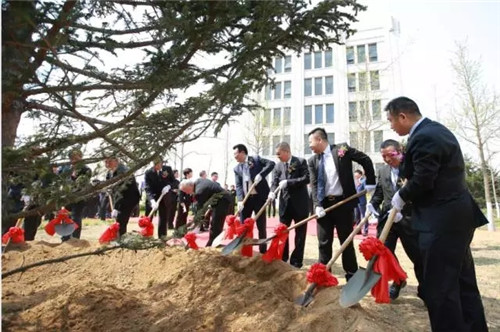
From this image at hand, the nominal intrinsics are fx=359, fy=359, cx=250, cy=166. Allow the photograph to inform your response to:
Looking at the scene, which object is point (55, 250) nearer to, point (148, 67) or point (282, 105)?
point (148, 67)

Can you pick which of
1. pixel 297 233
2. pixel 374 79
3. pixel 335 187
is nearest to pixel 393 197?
pixel 335 187

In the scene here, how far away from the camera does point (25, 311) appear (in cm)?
301

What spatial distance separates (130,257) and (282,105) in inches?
1236

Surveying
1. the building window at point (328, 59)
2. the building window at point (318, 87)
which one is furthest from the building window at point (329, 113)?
the building window at point (328, 59)

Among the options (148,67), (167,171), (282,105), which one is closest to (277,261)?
(148,67)

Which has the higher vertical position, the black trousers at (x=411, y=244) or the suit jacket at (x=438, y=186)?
the suit jacket at (x=438, y=186)

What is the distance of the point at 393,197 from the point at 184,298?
6.91ft

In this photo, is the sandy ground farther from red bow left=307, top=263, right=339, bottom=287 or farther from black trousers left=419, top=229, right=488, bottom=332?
black trousers left=419, top=229, right=488, bottom=332

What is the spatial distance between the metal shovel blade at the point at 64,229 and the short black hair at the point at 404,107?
449 centimetres

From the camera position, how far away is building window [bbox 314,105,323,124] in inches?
1334

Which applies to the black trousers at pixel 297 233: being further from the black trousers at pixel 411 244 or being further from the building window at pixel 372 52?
the building window at pixel 372 52

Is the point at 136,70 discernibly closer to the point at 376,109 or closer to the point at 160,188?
the point at 160,188

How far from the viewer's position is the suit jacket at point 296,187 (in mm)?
5316

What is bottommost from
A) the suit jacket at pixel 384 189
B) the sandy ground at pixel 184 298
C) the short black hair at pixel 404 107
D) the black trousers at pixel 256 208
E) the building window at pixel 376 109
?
the sandy ground at pixel 184 298
